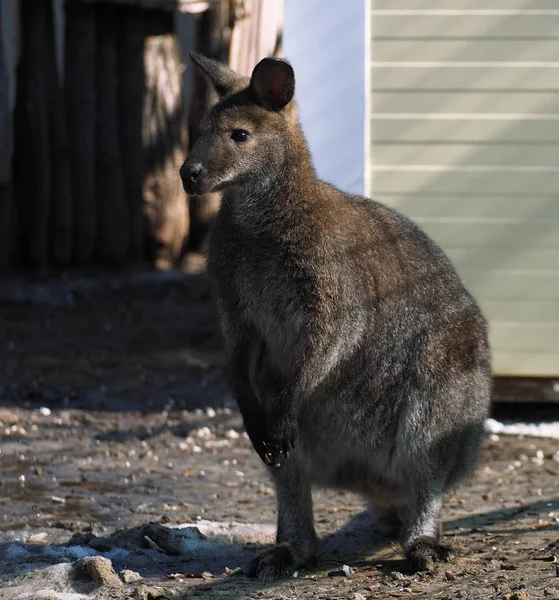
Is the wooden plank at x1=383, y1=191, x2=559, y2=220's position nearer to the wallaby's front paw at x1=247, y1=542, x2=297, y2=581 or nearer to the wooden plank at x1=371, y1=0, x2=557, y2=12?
the wooden plank at x1=371, y1=0, x2=557, y2=12

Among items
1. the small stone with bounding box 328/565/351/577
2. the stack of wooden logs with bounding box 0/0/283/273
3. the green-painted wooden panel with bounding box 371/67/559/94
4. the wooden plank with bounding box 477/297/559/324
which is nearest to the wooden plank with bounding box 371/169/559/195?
the green-painted wooden panel with bounding box 371/67/559/94

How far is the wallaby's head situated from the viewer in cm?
424

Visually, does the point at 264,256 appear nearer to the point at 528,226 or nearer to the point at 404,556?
the point at 404,556

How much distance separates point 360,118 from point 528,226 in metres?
1.17

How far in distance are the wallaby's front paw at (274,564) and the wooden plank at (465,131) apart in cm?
331

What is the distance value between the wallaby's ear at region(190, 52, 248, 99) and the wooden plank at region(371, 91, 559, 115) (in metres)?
2.63

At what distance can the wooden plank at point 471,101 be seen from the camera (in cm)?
698

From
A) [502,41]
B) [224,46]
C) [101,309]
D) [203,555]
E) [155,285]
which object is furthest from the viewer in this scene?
[155,285]

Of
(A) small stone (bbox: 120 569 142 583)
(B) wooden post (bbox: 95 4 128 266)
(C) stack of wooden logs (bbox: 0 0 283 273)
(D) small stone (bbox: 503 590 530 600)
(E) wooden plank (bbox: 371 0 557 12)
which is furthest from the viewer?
(B) wooden post (bbox: 95 4 128 266)

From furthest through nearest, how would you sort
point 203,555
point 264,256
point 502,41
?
point 502,41 < point 203,555 < point 264,256

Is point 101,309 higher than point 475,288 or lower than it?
lower

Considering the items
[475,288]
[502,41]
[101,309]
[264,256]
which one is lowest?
[101,309]

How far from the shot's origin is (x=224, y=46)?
891cm

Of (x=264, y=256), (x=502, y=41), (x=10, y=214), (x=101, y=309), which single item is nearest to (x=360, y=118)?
(x=502, y=41)
